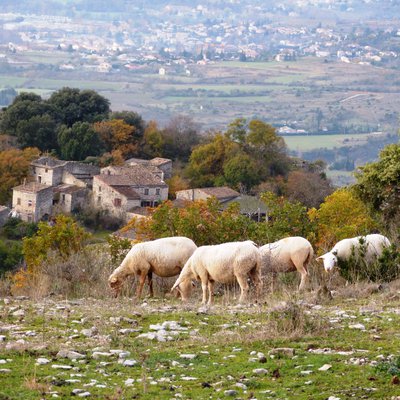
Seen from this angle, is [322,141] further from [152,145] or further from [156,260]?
[156,260]

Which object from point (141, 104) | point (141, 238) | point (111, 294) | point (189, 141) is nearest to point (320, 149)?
point (141, 104)

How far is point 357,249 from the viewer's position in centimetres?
1892

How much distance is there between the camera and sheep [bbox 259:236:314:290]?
19.2m

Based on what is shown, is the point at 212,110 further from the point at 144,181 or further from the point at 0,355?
the point at 0,355

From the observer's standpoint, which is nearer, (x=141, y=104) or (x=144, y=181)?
(x=144, y=181)

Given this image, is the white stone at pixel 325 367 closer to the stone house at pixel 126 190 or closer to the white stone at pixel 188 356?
the white stone at pixel 188 356

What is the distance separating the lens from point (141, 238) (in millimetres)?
31281

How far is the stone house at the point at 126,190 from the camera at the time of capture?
65000mm

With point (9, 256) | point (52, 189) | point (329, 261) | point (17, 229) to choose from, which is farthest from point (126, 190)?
point (329, 261)

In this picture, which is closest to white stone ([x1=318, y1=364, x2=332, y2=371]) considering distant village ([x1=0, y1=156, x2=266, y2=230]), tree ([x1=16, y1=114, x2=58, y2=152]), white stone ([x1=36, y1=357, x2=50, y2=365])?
→ white stone ([x1=36, y1=357, x2=50, y2=365])

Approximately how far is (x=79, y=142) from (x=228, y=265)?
2154 inches

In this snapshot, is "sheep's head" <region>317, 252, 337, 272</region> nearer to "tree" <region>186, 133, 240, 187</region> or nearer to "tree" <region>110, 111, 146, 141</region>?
"tree" <region>186, 133, 240, 187</region>

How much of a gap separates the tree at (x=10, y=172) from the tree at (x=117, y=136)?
6037 millimetres

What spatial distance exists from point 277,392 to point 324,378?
0.50m
